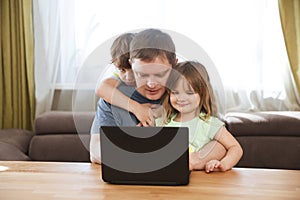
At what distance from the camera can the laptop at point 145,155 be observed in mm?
1254

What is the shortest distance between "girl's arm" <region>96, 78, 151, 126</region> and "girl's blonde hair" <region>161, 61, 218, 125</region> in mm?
60

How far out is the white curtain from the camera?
3199 mm

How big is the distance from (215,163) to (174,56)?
0.36 meters

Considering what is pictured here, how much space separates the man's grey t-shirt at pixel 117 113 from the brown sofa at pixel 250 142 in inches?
50.8

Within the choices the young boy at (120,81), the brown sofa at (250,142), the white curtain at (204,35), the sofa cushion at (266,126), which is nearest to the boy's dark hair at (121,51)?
the young boy at (120,81)

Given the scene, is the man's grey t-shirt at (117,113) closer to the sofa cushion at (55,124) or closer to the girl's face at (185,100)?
the girl's face at (185,100)

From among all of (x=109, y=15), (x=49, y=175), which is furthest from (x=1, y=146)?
(x=49, y=175)

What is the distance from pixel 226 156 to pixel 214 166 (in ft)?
0.27

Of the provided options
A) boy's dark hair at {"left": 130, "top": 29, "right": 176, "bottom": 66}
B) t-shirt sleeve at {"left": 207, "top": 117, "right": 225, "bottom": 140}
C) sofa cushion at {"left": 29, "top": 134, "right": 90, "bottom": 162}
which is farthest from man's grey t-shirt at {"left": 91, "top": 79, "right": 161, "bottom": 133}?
sofa cushion at {"left": 29, "top": 134, "right": 90, "bottom": 162}

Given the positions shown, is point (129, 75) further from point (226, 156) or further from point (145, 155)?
point (226, 156)

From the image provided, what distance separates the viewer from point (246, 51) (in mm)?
3234

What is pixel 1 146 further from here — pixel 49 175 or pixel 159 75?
pixel 159 75

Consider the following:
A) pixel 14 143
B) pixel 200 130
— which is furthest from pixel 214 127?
pixel 14 143

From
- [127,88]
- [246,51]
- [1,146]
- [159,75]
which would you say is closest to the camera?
[159,75]
